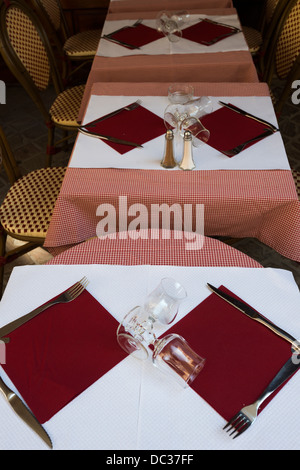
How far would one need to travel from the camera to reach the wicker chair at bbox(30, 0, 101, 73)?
8.76 feet

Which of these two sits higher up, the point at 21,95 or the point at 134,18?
the point at 134,18

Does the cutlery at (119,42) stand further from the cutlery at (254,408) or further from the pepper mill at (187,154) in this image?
the cutlery at (254,408)

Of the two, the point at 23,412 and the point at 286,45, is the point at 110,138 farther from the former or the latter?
the point at 286,45

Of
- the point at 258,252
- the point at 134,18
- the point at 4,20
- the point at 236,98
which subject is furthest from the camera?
the point at 134,18

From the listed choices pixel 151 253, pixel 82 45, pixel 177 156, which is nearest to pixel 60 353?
pixel 151 253

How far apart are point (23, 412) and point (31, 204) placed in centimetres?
109

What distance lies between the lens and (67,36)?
2975 millimetres

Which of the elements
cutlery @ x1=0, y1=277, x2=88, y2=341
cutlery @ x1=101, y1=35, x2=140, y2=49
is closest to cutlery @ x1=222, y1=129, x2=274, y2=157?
cutlery @ x1=0, y1=277, x2=88, y2=341

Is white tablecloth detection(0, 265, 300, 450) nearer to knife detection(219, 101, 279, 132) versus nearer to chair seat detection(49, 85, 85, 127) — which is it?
knife detection(219, 101, 279, 132)
